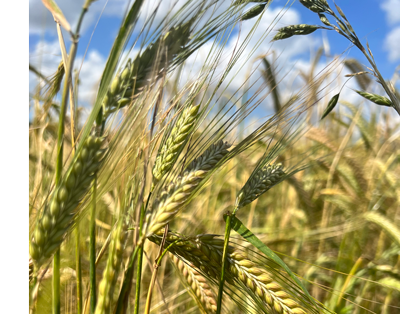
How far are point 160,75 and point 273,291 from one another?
303 mm

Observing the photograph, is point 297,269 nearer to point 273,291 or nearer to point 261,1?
point 273,291

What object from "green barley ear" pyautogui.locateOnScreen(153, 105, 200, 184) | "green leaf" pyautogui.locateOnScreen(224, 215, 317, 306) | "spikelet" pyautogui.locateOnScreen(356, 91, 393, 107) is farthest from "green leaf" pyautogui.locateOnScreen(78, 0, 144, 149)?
"spikelet" pyautogui.locateOnScreen(356, 91, 393, 107)

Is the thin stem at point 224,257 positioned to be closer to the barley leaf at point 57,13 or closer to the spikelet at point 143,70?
the spikelet at point 143,70

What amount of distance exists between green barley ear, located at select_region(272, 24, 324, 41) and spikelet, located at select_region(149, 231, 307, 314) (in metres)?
0.35

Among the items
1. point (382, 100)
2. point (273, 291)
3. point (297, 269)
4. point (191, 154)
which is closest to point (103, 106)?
point (191, 154)

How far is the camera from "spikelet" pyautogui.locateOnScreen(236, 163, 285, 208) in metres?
0.44

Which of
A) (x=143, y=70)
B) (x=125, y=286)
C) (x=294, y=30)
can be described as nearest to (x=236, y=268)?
(x=125, y=286)

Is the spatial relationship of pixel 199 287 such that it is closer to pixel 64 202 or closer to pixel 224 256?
pixel 224 256

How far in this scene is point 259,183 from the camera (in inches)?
17.5

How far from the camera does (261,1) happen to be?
0.54m

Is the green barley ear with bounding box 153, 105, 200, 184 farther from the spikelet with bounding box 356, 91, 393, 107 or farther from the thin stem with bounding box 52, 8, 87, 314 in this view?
the spikelet with bounding box 356, 91, 393, 107

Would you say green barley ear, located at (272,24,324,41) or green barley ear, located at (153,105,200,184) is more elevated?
green barley ear, located at (272,24,324,41)

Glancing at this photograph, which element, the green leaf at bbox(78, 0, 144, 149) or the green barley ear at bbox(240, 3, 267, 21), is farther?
the green barley ear at bbox(240, 3, 267, 21)

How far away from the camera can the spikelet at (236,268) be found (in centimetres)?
40
